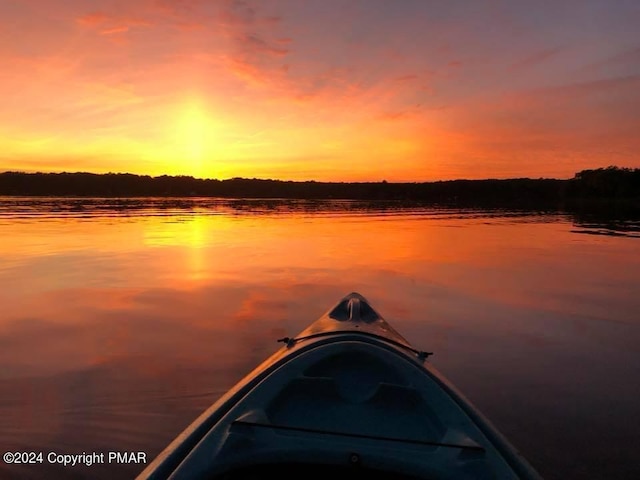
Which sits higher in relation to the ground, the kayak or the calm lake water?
the kayak

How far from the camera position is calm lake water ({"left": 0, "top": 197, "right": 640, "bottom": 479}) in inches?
193

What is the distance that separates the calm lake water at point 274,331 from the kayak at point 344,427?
1.42m

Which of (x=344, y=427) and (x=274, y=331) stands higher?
(x=344, y=427)

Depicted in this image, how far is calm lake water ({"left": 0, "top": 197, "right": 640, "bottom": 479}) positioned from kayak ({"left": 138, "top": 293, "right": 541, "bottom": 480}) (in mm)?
1422

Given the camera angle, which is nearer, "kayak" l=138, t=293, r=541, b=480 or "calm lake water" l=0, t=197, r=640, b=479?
"kayak" l=138, t=293, r=541, b=480

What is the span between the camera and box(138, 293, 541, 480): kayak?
9.75 feet

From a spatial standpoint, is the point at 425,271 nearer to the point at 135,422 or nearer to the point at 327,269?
the point at 327,269

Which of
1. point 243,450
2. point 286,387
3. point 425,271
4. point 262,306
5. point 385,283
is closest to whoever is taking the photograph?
point 243,450

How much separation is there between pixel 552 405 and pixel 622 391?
1110mm

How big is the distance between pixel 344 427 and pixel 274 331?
4.90 meters

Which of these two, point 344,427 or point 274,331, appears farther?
point 274,331

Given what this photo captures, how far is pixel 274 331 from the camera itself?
8.42 m

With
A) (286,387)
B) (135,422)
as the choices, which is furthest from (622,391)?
(135,422)

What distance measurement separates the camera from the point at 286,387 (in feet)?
12.8
